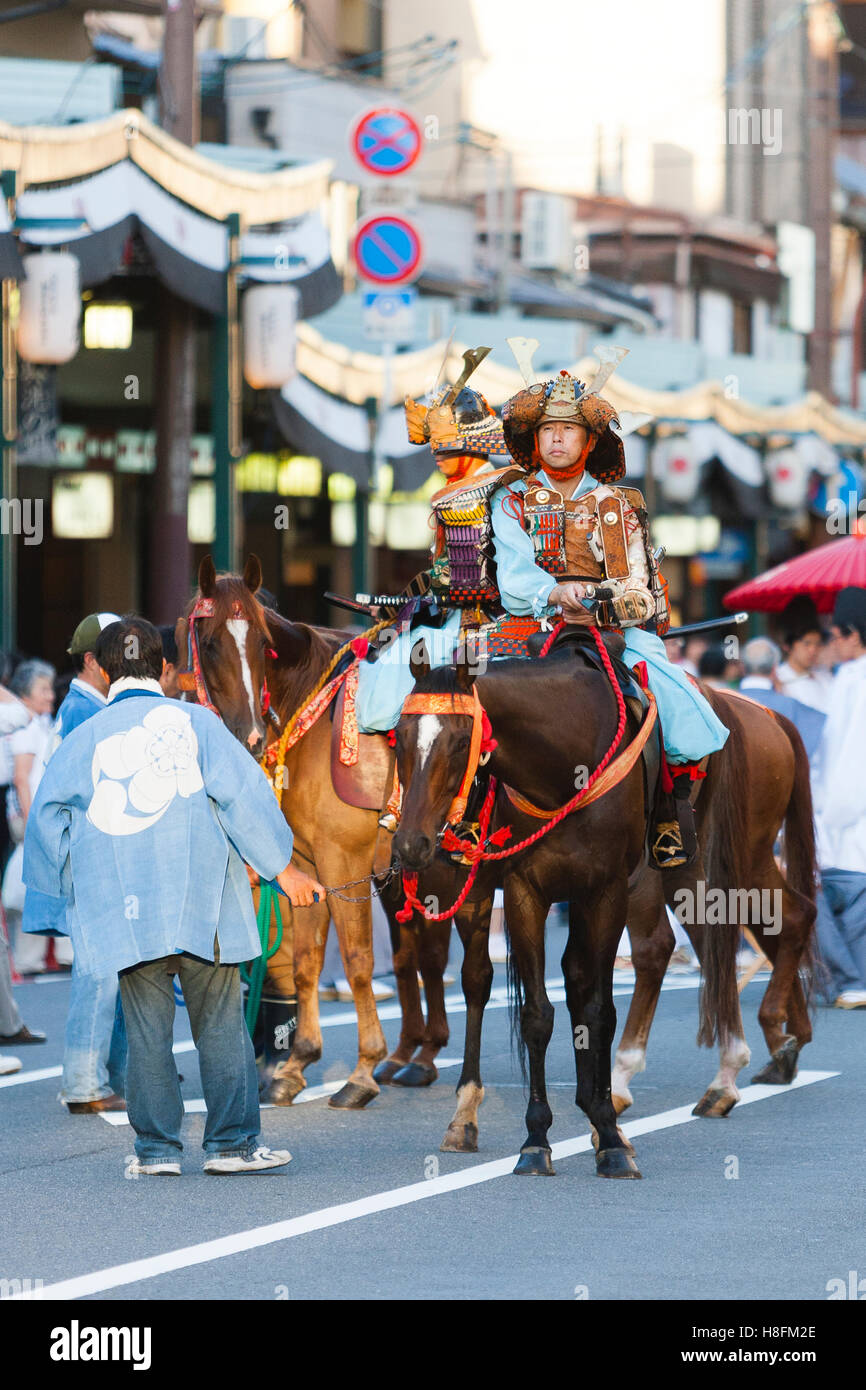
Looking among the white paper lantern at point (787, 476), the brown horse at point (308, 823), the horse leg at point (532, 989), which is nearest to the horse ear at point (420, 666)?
the horse leg at point (532, 989)

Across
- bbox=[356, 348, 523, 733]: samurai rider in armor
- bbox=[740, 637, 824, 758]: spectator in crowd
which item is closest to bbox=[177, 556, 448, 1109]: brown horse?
bbox=[356, 348, 523, 733]: samurai rider in armor

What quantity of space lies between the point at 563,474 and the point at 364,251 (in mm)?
14666

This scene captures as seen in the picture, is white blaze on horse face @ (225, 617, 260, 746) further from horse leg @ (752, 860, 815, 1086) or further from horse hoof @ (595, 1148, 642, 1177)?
horse leg @ (752, 860, 815, 1086)

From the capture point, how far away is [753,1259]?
7008 millimetres

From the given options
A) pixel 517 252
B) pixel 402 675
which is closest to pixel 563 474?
pixel 402 675

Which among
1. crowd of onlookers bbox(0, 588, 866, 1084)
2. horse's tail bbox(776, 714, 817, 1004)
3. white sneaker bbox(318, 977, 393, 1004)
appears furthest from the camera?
white sneaker bbox(318, 977, 393, 1004)

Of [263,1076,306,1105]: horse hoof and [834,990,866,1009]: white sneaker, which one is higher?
[263,1076,306,1105]: horse hoof

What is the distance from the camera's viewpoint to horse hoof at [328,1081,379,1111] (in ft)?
32.2

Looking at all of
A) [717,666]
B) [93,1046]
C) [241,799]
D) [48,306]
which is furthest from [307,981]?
[48,306]

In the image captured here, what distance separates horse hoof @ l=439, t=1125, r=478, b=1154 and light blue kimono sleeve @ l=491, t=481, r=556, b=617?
2041 mm

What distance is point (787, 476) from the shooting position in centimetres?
3541

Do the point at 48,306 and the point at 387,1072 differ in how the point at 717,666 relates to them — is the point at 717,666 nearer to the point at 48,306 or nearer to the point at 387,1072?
the point at 387,1072

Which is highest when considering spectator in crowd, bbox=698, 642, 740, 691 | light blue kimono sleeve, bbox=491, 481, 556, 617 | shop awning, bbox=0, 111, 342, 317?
shop awning, bbox=0, 111, 342, 317

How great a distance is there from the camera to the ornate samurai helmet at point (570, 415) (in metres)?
8.90
